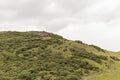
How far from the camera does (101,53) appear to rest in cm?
12031

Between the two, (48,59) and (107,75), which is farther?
(48,59)

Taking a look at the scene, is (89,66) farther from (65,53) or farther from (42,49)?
(42,49)

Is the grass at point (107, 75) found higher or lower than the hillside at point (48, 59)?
lower

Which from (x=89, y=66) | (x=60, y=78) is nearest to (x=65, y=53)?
(x=89, y=66)

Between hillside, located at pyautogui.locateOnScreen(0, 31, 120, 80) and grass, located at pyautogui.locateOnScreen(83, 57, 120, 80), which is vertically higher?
hillside, located at pyautogui.locateOnScreen(0, 31, 120, 80)

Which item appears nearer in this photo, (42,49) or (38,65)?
(38,65)

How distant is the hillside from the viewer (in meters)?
93.1

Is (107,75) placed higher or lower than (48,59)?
lower

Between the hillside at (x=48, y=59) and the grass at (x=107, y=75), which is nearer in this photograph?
the grass at (x=107, y=75)

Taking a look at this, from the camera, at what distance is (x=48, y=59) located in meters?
105

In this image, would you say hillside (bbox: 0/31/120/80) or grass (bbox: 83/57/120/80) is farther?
hillside (bbox: 0/31/120/80)

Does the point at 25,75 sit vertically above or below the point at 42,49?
below

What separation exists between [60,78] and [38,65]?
39.1ft

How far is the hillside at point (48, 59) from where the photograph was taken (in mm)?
93062
